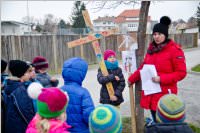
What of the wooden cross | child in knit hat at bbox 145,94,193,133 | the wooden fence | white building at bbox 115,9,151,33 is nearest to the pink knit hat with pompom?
child in knit hat at bbox 145,94,193,133

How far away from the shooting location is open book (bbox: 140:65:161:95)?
3.90m

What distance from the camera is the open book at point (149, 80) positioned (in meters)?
3.90

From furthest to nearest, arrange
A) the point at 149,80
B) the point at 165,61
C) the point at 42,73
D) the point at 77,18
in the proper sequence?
the point at 77,18, the point at 42,73, the point at 149,80, the point at 165,61

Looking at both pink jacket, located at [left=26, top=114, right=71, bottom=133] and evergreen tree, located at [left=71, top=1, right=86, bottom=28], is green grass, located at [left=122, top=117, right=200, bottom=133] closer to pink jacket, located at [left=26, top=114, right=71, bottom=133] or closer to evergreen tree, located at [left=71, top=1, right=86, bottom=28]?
pink jacket, located at [left=26, top=114, right=71, bottom=133]

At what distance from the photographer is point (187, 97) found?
872 centimetres

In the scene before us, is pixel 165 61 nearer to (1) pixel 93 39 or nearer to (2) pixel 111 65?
(1) pixel 93 39

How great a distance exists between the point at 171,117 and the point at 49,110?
3.09 ft

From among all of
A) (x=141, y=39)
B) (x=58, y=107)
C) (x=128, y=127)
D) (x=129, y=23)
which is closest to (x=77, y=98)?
(x=58, y=107)

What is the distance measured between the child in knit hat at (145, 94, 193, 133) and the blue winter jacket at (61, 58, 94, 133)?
2.38 feet

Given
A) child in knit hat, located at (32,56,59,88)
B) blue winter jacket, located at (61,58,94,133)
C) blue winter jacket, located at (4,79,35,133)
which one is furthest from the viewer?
child in knit hat, located at (32,56,59,88)

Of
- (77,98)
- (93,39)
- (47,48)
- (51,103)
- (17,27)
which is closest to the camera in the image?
(51,103)

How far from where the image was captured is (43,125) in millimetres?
2471

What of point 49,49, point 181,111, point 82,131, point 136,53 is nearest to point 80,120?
point 82,131

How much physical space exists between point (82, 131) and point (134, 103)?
6.08ft
